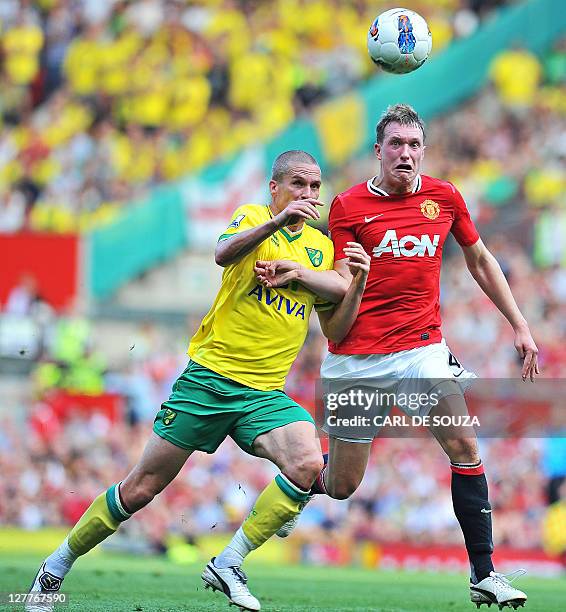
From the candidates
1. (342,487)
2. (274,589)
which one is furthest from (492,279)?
(274,589)

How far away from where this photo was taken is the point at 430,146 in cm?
2059

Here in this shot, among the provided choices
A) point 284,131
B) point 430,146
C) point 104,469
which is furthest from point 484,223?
point 104,469

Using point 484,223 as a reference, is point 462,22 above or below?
above

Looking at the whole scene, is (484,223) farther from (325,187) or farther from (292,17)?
(292,17)

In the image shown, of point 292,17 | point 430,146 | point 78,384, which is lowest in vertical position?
point 78,384

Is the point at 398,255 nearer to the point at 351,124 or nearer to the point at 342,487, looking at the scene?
the point at 342,487

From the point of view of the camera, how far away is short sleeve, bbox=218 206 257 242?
6.65 meters

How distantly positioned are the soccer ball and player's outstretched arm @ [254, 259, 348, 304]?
5.06 feet

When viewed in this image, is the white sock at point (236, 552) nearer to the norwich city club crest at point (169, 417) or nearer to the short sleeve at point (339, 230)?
the norwich city club crest at point (169, 417)

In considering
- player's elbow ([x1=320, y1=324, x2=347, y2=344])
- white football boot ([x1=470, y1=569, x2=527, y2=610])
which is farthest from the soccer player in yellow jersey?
white football boot ([x1=470, y1=569, x2=527, y2=610])

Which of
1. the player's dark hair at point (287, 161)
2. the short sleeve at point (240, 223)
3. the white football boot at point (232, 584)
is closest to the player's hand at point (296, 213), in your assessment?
the short sleeve at point (240, 223)

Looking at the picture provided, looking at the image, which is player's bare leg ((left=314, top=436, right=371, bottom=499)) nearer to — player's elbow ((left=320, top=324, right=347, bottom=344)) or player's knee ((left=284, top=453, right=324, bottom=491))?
player's elbow ((left=320, top=324, right=347, bottom=344))

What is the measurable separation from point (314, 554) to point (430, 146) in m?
8.33

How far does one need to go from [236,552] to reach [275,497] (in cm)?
35
